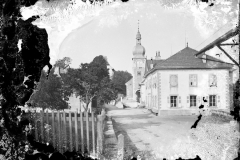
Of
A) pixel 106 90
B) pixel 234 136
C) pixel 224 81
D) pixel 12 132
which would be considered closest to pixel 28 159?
pixel 12 132

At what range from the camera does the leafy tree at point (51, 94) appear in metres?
5.11

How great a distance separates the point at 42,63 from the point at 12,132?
1.56 metres

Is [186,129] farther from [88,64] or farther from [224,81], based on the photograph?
[88,64]

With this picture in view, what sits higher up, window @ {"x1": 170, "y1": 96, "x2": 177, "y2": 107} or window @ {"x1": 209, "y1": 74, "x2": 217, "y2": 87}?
window @ {"x1": 209, "y1": 74, "x2": 217, "y2": 87}

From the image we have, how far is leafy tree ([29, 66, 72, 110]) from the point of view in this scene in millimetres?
5109

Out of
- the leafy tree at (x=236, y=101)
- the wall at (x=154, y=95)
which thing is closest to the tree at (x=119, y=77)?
the wall at (x=154, y=95)

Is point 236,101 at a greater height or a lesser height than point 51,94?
lesser

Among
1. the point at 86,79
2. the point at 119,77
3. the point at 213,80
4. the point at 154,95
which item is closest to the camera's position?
the point at 213,80

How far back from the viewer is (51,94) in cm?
540

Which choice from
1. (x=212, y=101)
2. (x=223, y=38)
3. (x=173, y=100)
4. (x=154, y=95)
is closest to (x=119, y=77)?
(x=154, y=95)

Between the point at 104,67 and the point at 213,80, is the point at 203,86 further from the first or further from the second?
the point at 104,67

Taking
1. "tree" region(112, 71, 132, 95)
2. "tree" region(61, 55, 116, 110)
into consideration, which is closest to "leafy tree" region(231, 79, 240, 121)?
"tree" region(61, 55, 116, 110)

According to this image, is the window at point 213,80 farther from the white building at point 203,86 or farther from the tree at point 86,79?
the tree at point 86,79

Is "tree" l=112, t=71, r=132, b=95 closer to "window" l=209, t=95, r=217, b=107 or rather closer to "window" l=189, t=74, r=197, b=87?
"window" l=189, t=74, r=197, b=87
